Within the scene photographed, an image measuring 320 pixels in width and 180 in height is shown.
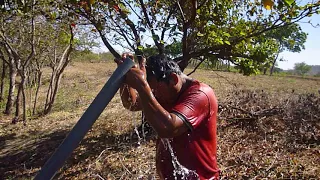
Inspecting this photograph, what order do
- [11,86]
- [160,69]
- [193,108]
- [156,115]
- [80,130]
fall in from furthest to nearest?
[11,86]
[160,69]
[193,108]
[156,115]
[80,130]

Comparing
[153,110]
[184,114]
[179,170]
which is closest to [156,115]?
[153,110]

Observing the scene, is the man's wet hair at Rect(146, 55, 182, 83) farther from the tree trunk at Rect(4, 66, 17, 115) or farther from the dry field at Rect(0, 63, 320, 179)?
the tree trunk at Rect(4, 66, 17, 115)

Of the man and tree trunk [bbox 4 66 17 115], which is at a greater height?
the man

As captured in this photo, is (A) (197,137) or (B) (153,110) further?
(A) (197,137)

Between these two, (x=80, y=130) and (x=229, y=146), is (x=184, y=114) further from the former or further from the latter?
(x=229, y=146)

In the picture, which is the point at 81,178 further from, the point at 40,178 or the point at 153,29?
the point at 40,178

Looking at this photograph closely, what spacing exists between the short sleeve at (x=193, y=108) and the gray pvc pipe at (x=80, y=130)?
379mm

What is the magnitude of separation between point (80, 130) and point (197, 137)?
760 millimetres

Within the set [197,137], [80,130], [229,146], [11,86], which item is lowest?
[229,146]

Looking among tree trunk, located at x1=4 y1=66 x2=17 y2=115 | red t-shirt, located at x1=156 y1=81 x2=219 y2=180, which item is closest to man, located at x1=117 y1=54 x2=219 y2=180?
red t-shirt, located at x1=156 y1=81 x2=219 y2=180

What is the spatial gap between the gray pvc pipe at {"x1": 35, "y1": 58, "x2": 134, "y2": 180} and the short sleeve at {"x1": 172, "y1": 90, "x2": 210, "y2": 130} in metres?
0.38

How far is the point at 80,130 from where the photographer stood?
4.93 ft

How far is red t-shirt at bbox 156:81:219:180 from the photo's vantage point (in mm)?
1838

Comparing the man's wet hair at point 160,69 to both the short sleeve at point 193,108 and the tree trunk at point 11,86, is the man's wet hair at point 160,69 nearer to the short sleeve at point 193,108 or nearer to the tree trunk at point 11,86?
the short sleeve at point 193,108
